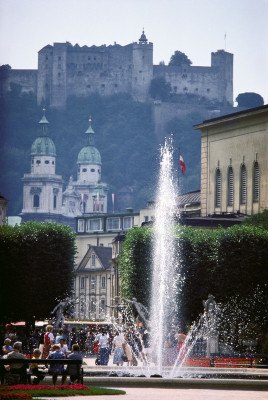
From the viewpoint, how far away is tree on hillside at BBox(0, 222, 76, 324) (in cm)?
6738

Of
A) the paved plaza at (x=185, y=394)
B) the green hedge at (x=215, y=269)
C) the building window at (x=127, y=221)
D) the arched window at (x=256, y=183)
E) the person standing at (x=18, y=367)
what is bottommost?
the paved plaza at (x=185, y=394)

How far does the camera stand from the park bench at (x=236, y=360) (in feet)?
132

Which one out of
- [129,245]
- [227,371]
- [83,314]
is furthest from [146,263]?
[83,314]

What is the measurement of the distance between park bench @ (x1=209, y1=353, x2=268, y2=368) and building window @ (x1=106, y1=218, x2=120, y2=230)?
452 feet

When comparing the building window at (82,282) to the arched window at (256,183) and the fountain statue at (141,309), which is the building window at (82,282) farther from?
the fountain statue at (141,309)

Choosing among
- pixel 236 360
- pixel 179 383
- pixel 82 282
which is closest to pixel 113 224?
pixel 82 282

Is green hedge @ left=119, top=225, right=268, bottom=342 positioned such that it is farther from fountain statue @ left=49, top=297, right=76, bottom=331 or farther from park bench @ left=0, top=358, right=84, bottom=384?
park bench @ left=0, top=358, right=84, bottom=384

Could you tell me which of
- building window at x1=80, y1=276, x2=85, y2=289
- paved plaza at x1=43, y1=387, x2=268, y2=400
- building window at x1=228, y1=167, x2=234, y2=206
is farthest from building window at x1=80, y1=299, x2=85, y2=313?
paved plaza at x1=43, y1=387, x2=268, y2=400

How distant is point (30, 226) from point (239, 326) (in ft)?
60.1

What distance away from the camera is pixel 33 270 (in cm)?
6794

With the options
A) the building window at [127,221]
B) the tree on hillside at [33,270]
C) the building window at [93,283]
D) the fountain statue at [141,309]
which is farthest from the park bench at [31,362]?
the building window at [127,221]

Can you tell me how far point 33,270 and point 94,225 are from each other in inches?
4742

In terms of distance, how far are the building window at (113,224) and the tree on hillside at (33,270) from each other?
113679 millimetres

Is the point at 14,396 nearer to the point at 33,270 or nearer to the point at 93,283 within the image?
the point at 33,270
